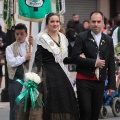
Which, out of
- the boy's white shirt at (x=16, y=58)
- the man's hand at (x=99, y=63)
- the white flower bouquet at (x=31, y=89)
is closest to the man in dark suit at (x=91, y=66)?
the man's hand at (x=99, y=63)

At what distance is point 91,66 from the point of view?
667 centimetres

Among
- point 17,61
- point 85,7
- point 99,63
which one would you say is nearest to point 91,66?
point 99,63

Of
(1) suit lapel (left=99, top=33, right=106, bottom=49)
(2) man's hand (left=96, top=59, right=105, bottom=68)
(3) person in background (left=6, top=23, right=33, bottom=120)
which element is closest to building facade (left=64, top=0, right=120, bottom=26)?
(3) person in background (left=6, top=23, right=33, bottom=120)

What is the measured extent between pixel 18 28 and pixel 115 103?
328 cm

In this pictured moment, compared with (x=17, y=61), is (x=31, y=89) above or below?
below

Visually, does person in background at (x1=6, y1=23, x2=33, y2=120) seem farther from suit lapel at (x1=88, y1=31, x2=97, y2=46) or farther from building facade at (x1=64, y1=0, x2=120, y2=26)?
building facade at (x1=64, y1=0, x2=120, y2=26)

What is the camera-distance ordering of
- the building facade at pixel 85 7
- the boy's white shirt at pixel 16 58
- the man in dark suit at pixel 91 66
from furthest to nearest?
the building facade at pixel 85 7
the boy's white shirt at pixel 16 58
the man in dark suit at pixel 91 66

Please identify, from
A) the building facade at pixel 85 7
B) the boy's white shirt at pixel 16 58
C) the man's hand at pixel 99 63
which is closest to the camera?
the man's hand at pixel 99 63

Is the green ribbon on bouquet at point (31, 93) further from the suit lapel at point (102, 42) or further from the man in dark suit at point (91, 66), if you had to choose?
the suit lapel at point (102, 42)

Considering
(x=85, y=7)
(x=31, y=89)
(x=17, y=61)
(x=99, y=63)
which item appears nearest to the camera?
(x=99, y=63)

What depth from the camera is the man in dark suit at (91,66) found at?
22.1ft

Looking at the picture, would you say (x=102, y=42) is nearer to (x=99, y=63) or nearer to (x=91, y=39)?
(x=91, y=39)

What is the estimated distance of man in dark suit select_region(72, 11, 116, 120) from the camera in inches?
265

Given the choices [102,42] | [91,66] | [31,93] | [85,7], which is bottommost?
[31,93]
